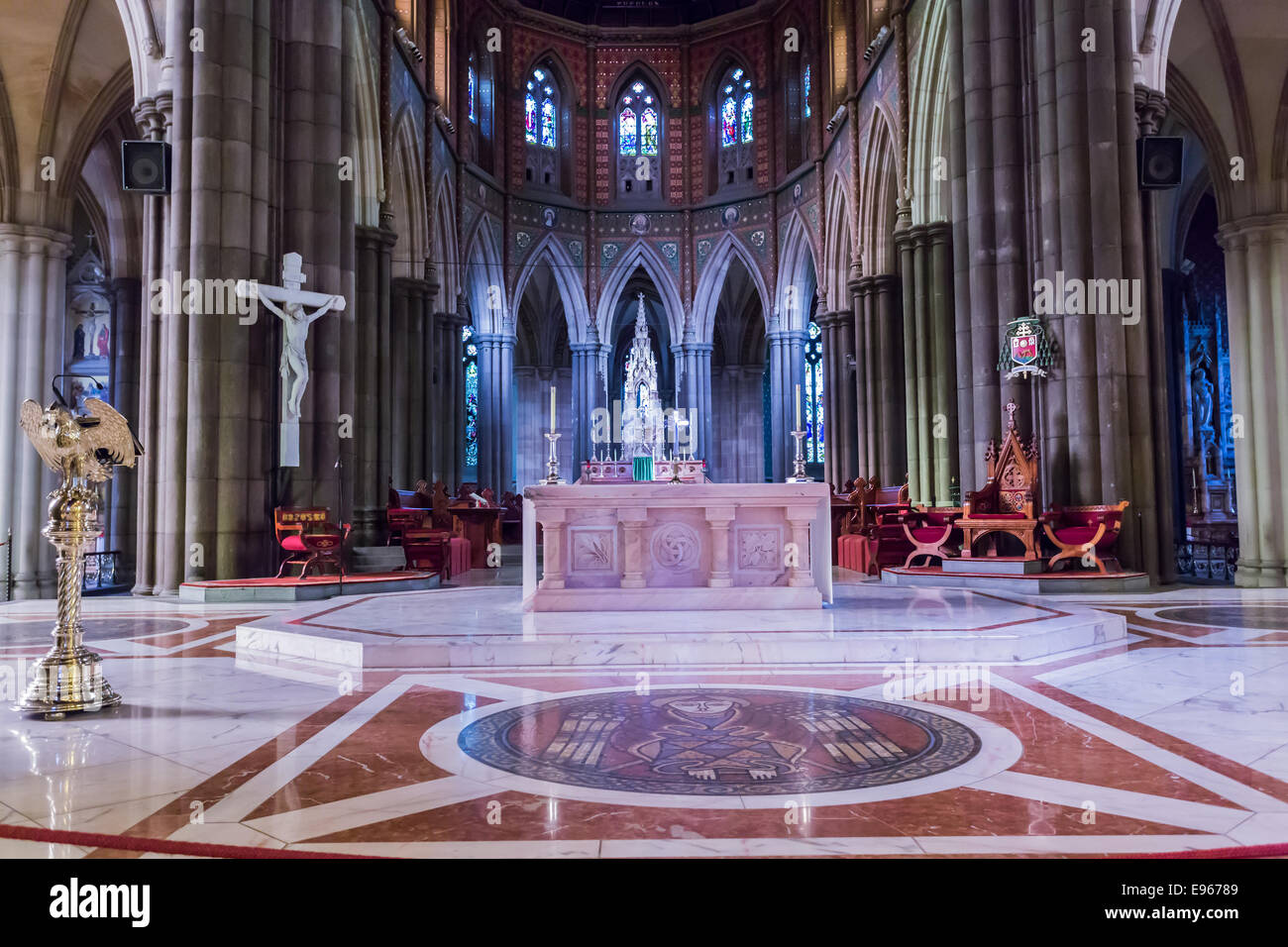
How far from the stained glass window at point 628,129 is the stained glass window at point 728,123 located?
2.82m

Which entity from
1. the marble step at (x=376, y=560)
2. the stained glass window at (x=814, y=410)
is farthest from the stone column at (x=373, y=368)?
the stained glass window at (x=814, y=410)

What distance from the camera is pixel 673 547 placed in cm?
768

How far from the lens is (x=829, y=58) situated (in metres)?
24.6

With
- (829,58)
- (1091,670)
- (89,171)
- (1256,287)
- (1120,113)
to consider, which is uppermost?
(829,58)

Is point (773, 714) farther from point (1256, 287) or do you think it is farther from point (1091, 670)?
point (1256, 287)

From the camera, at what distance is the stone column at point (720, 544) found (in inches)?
295

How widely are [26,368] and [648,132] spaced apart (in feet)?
68.3

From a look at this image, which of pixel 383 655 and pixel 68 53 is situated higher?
pixel 68 53

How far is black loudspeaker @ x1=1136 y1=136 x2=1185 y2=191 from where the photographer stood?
37.5 feet

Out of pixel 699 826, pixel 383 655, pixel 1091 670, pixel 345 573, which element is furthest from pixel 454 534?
pixel 699 826

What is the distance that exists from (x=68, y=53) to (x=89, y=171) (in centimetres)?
401

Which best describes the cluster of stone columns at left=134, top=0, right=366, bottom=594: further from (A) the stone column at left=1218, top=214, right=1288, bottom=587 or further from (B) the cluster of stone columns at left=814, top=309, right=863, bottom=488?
(B) the cluster of stone columns at left=814, top=309, right=863, bottom=488

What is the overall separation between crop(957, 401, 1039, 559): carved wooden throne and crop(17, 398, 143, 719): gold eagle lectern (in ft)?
31.1

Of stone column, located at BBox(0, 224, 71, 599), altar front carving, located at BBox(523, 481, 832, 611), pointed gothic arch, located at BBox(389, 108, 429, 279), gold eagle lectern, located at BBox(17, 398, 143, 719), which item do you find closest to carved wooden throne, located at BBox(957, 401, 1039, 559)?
altar front carving, located at BBox(523, 481, 832, 611)
